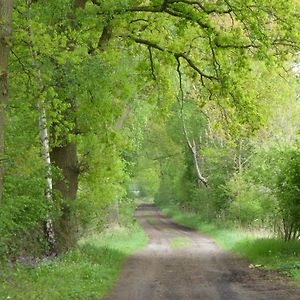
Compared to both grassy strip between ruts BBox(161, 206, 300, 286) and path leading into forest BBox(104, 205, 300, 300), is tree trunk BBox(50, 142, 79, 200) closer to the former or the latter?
path leading into forest BBox(104, 205, 300, 300)

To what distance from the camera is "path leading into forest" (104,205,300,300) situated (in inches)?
489

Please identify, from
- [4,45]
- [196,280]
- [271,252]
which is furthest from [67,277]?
[271,252]

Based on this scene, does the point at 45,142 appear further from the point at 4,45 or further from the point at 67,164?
the point at 4,45

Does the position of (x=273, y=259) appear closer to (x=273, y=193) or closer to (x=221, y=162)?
(x=273, y=193)

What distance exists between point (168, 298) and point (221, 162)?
80.8ft

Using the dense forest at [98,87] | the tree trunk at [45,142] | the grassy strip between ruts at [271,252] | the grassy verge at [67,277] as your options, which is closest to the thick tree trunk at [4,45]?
the dense forest at [98,87]

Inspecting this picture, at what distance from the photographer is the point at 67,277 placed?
13.4m

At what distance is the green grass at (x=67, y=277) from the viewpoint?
11.3 metres

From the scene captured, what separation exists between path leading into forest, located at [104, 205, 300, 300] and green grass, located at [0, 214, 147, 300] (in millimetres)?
435

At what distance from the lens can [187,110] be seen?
118ft

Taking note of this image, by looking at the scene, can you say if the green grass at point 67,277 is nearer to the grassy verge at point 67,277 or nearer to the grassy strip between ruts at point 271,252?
the grassy verge at point 67,277

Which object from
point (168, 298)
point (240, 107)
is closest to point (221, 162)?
point (240, 107)

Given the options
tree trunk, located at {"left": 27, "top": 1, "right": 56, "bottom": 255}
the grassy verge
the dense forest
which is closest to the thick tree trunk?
the dense forest

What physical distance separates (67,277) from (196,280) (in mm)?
3669
